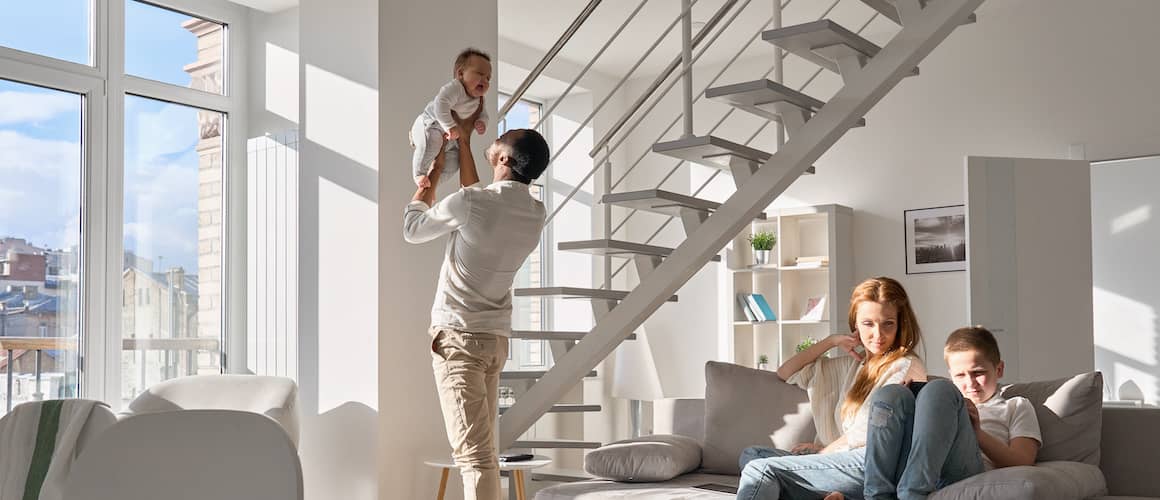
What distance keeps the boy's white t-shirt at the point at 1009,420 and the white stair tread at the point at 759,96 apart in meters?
1.39

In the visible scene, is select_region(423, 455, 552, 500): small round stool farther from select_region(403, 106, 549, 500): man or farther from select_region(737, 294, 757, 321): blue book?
select_region(737, 294, 757, 321): blue book

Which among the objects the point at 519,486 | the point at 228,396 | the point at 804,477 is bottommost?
the point at 519,486

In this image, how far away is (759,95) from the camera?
171 inches

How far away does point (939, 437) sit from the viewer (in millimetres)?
3086

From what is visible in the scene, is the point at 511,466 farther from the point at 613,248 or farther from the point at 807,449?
the point at 807,449

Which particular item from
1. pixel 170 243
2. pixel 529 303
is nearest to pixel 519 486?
pixel 170 243

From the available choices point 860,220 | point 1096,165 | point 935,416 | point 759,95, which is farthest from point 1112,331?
point 935,416

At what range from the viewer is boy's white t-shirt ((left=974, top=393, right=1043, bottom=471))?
136 inches

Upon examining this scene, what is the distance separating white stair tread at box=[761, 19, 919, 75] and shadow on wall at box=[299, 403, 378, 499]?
88.9 inches

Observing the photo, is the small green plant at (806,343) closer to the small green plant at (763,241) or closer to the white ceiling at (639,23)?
the small green plant at (763,241)

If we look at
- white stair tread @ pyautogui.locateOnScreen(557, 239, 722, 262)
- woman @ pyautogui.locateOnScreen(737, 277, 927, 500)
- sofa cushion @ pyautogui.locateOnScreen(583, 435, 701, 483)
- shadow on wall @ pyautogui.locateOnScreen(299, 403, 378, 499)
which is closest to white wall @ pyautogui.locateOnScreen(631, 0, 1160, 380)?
white stair tread @ pyautogui.locateOnScreen(557, 239, 722, 262)

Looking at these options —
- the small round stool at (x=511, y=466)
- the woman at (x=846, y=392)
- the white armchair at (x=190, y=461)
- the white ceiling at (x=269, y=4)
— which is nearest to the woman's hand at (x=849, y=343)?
the woman at (x=846, y=392)

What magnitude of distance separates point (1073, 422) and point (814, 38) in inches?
65.7

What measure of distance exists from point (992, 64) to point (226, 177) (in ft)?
14.8
